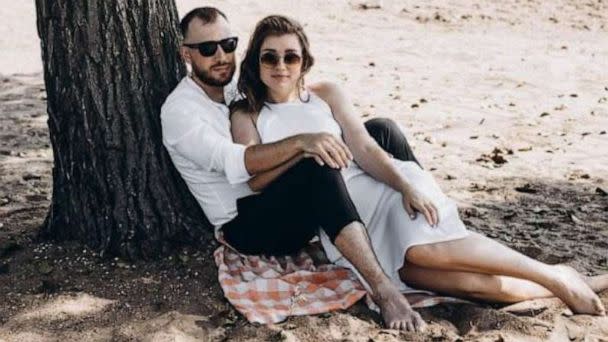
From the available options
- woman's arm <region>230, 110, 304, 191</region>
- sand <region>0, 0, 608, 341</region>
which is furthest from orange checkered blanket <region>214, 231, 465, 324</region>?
woman's arm <region>230, 110, 304, 191</region>

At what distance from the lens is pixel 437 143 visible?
7258mm

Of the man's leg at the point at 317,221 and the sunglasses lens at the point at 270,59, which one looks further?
the sunglasses lens at the point at 270,59

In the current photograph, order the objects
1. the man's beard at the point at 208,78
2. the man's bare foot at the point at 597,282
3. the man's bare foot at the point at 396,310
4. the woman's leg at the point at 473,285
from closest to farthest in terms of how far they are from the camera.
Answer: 1. the man's bare foot at the point at 396,310
2. the woman's leg at the point at 473,285
3. the man's bare foot at the point at 597,282
4. the man's beard at the point at 208,78

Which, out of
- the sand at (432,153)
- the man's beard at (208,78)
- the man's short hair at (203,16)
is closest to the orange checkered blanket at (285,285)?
the sand at (432,153)

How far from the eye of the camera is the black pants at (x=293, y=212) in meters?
4.12

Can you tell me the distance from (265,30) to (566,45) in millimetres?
7838

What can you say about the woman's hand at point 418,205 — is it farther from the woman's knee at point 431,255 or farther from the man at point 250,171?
the man at point 250,171

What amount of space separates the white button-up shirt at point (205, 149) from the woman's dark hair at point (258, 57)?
0.51ft

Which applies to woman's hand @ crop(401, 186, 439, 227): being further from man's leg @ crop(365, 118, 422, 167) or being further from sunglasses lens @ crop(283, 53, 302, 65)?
sunglasses lens @ crop(283, 53, 302, 65)

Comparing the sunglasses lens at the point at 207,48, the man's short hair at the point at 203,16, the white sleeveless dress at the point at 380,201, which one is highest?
the man's short hair at the point at 203,16

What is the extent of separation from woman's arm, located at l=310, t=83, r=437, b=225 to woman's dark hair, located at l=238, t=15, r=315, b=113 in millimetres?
241

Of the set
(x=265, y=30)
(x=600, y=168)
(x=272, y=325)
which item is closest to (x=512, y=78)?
(x=600, y=168)

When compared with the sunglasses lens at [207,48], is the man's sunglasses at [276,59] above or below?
below

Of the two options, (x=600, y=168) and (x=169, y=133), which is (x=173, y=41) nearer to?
(x=169, y=133)
